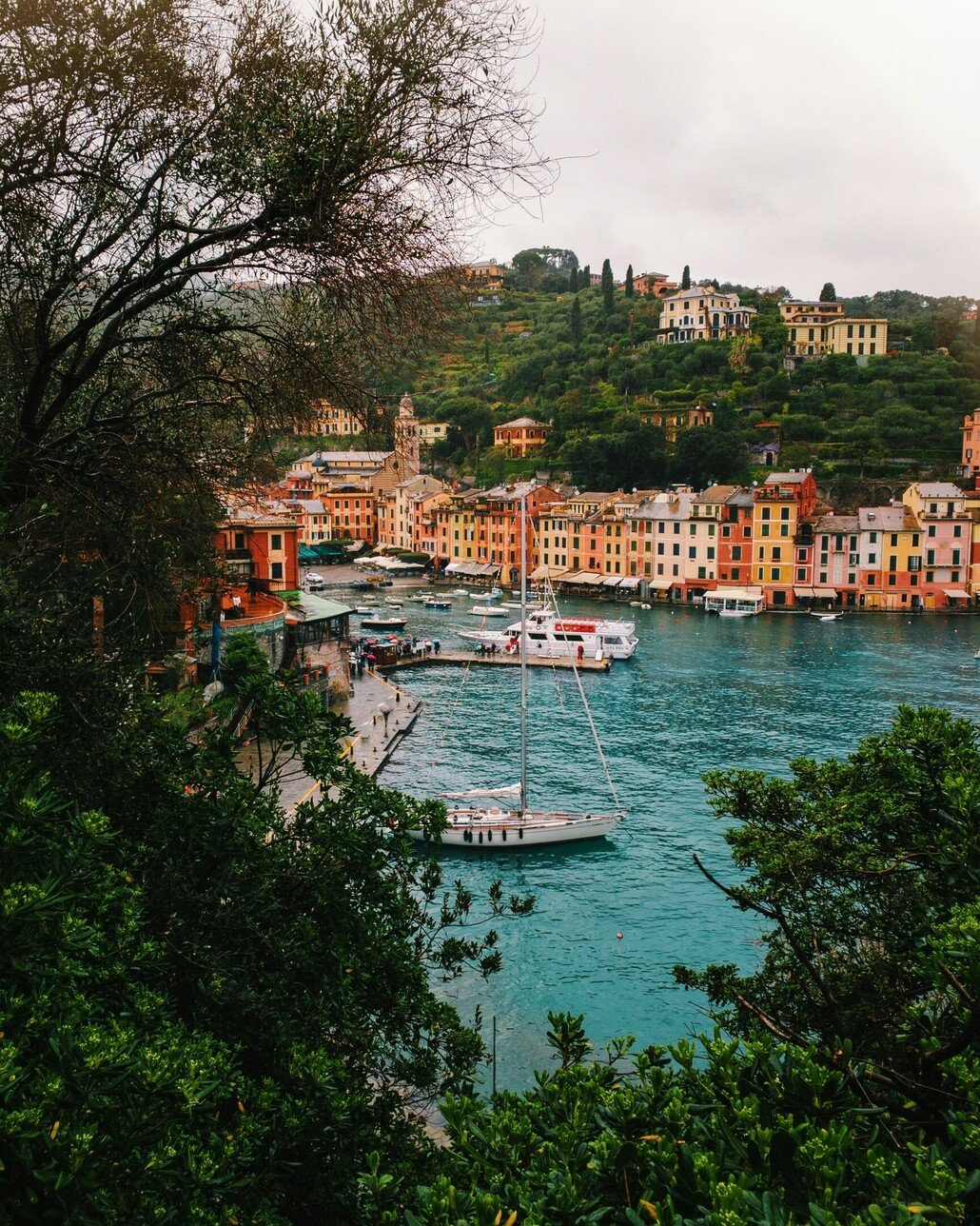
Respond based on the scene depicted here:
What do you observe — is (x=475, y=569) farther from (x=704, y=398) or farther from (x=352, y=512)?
(x=704, y=398)

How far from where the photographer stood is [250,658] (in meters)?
5.77

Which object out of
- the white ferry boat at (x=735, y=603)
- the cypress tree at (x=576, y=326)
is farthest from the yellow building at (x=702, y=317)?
the white ferry boat at (x=735, y=603)

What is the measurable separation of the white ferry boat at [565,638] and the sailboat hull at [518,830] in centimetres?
1991

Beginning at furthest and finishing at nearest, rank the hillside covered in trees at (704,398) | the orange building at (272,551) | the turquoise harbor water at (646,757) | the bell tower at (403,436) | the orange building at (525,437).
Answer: the orange building at (525,437) → the hillside covered in trees at (704,398) → the orange building at (272,551) → the turquoise harbor water at (646,757) → the bell tower at (403,436)

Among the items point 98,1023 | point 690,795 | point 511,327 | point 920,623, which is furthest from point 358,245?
point 511,327

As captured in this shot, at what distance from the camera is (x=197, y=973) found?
181 inches

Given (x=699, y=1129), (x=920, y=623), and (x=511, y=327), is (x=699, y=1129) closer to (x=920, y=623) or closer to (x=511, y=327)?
(x=920, y=623)

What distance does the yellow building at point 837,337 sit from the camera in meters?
86.9

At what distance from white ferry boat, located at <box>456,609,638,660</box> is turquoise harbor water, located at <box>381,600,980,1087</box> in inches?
44.2

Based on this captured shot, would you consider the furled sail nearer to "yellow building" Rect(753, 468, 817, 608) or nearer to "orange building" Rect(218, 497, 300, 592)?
"orange building" Rect(218, 497, 300, 592)

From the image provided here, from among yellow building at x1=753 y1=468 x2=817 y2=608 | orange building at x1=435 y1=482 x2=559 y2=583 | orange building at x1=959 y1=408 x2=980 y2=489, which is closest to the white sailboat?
yellow building at x1=753 y1=468 x2=817 y2=608

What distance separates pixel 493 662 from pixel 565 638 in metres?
3.23

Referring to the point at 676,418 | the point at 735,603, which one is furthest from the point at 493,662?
the point at 676,418

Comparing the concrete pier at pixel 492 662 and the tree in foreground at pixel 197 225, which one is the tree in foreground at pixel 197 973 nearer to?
the tree in foreground at pixel 197 225
